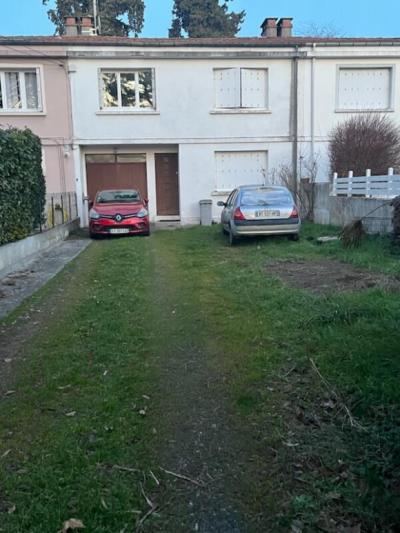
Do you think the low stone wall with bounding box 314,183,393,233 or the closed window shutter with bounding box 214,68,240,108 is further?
the closed window shutter with bounding box 214,68,240,108

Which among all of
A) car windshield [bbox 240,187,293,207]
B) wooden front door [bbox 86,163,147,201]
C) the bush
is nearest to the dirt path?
car windshield [bbox 240,187,293,207]

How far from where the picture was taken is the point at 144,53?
18125 mm

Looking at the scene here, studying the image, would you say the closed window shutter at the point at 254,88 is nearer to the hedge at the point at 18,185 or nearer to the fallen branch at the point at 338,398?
the hedge at the point at 18,185

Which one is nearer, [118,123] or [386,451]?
[386,451]

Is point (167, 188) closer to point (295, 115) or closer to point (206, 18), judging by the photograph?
point (295, 115)

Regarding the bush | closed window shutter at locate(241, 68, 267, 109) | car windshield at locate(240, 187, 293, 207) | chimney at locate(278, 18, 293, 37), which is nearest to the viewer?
car windshield at locate(240, 187, 293, 207)

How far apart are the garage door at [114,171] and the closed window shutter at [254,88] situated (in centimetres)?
490

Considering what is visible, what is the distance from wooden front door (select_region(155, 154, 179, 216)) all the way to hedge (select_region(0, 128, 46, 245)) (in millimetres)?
8563

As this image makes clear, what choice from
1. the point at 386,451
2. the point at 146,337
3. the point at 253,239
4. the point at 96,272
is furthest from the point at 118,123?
the point at 386,451

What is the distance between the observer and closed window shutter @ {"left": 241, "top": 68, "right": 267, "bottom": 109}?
18812 mm

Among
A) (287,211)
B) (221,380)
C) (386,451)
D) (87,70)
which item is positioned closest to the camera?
(386,451)

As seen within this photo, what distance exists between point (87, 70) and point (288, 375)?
56.4 ft

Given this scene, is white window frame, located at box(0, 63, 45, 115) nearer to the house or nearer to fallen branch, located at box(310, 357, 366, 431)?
the house

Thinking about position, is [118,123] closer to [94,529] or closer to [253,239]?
[253,239]
